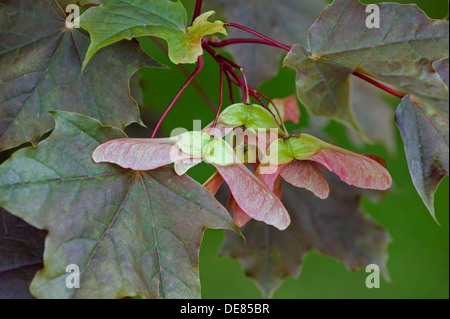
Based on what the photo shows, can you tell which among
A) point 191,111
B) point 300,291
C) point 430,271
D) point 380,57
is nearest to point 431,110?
point 380,57

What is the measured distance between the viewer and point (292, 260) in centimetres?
65

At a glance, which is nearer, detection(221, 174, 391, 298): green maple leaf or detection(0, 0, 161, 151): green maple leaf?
A: detection(0, 0, 161, 151): green maple leaf

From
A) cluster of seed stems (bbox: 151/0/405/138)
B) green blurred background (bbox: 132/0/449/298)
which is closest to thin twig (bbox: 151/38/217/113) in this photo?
cluster of seed stems (bbox: 151/0/405/138)

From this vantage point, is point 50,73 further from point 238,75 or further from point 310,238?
point 310,238

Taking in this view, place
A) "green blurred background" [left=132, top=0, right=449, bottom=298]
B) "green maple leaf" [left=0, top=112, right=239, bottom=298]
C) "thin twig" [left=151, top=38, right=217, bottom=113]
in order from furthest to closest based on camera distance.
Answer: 1. "green blurred background" [left=132, top=0, right=449, bottom=298]
2. "thin twig" [left=151, top=38, right=217, bottom=113]
3. "green maple leaf" [left=0, top=112, right=239, bottom=298]

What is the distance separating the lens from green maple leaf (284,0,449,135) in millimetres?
362

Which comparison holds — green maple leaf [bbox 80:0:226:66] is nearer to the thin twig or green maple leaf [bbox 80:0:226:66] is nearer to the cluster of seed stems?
the cluster of seed stems

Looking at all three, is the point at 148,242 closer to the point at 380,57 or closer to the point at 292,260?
the point at 380,57

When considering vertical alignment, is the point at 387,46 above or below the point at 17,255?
above

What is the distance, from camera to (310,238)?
2.19 ft

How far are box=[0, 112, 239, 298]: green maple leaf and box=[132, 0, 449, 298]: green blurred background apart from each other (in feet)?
2.11

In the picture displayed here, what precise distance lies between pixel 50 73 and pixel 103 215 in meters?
0.13

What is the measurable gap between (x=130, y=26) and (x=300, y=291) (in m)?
0.98

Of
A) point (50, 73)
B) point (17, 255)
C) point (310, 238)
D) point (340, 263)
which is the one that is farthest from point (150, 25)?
point (340, 263)
